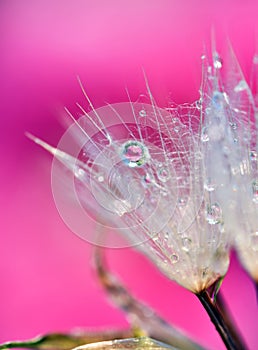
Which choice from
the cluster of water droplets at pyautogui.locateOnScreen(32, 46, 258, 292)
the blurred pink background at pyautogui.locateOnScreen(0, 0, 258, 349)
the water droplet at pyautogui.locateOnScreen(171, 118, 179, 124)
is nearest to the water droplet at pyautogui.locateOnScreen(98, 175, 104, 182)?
the cluster of water droplets at pyautogui.locateOnScreen(32, 46, 258, 292)

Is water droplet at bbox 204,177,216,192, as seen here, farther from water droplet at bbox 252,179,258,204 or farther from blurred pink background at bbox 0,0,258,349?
blurred pink background at bbox 0,0,258,349

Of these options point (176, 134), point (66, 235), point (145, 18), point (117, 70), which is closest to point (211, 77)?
point (176, 134)

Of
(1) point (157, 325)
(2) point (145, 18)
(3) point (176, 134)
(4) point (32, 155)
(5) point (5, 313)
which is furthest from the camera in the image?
(2) point (145, 18)

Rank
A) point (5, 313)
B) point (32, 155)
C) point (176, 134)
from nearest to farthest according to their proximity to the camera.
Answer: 1. point (176, 134)
2. point (5, 313)
3. point (32, 155)

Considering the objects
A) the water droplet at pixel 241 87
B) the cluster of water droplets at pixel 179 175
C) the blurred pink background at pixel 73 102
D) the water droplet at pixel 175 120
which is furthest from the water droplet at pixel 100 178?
the blurred pink background at pixel 73 102

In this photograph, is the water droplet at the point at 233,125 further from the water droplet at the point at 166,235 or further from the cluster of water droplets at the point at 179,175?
the water droplet at the point at 166,235

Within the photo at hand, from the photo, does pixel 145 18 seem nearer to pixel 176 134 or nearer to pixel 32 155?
pixel 32 155
